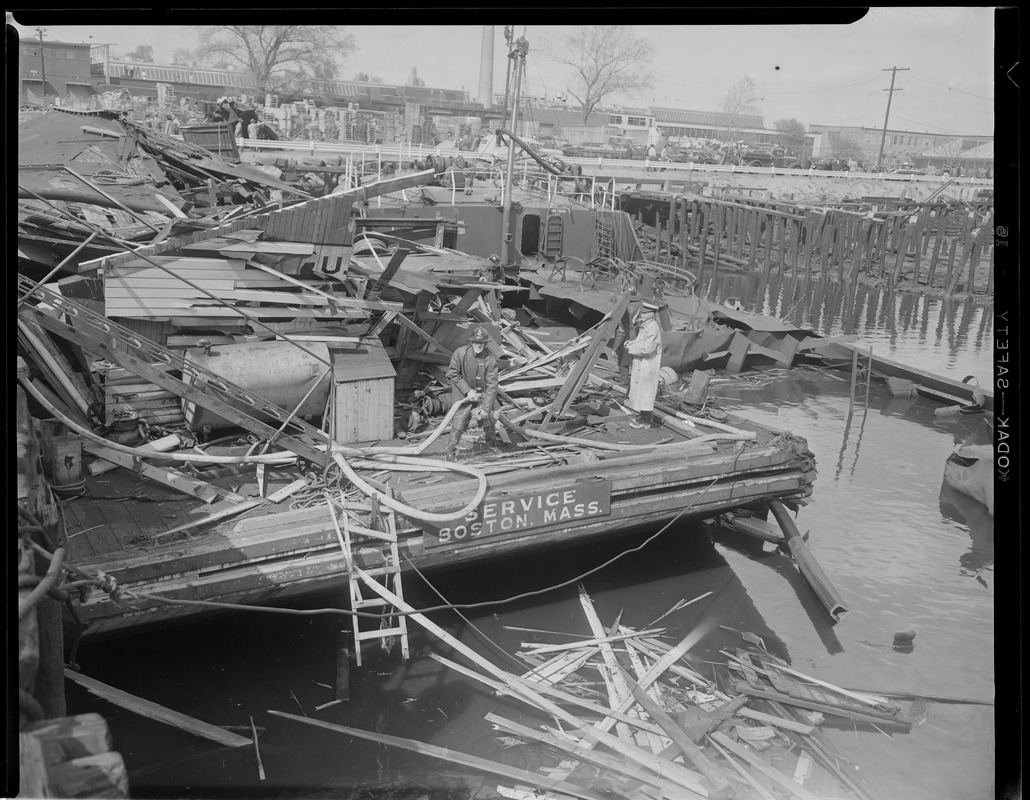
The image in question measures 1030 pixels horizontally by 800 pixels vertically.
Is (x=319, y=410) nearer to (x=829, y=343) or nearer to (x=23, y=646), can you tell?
(x=23, y=646)

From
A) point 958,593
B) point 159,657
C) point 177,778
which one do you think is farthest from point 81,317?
point 958,593

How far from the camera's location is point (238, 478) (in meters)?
8.26

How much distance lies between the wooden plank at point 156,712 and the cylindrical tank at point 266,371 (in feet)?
9.44

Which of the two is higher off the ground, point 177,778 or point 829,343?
point 829,343

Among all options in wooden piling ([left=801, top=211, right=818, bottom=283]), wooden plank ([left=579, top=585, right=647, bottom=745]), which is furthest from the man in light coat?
wooden piling ([left=801, top=211, right=818, bottom=283])

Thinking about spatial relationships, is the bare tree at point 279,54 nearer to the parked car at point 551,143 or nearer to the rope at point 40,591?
the parked car at point 551,143

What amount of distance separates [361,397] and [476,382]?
125 centimetres

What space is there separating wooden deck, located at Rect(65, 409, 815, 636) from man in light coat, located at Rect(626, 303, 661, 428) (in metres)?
0.48

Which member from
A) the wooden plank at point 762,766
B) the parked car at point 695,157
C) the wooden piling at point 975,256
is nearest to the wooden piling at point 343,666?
the wooden plank at point 762,766

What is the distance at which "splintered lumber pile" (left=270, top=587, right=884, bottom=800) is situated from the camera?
645 centimetres

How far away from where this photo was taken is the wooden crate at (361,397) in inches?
348

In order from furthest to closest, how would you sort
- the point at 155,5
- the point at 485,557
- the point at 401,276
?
1. the point at 401,276
2. the point at 485,557
3. the point at 155,5
